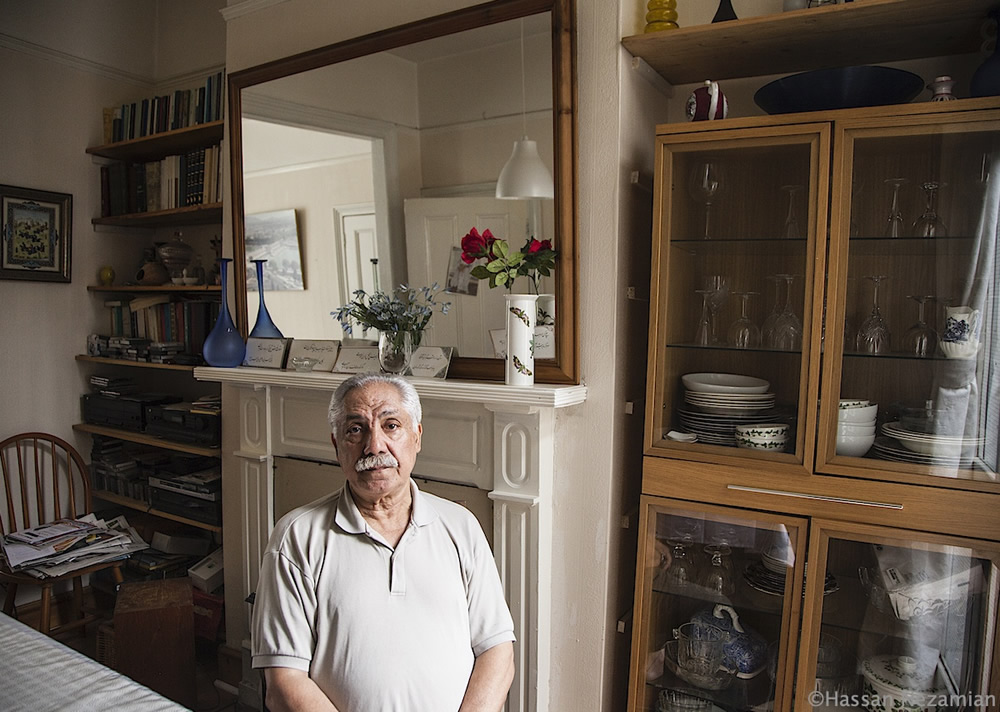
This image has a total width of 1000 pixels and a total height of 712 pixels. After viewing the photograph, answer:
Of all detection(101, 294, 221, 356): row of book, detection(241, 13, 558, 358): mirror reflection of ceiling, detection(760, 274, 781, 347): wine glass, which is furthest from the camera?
detection(101, 294, 221, 356): row of book

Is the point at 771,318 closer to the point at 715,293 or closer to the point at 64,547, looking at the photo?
the point at 715,293

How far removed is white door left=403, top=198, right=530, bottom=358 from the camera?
2154mm

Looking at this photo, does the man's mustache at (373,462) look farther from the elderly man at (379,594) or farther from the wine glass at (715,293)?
the wine glass at (715,293)

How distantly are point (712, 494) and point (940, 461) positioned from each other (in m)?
0.53

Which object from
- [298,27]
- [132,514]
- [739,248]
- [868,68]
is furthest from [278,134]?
[132,514]

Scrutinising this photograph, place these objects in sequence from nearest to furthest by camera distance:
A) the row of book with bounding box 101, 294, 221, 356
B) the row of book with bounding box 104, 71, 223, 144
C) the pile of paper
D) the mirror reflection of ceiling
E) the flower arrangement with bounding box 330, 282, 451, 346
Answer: the mirror reflection of ceiling, the flower arrangement with bounding box 330, 282, 451, 346, the pile of paper, the row of book with bounding box 104, 71, 223, 144, the row of book with bounding box 101, 294, 221, 356

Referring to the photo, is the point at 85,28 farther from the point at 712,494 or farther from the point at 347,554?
the point at 712,494

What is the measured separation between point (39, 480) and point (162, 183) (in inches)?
61.9

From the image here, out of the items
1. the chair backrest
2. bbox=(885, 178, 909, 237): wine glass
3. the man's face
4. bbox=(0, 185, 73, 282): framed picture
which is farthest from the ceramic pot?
bbox=(0, 185, 73, 282): framed picture

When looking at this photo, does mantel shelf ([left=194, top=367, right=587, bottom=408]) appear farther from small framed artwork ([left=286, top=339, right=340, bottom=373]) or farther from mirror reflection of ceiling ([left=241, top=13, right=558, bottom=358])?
mirror reflection of ceiling ([left=241, top=13, right=558, bottom=358])

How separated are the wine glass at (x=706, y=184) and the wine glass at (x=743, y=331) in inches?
8.0

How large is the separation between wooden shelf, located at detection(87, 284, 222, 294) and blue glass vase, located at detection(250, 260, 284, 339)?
47cm

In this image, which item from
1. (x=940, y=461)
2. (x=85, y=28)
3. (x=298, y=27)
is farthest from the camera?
(x=85, y=28)

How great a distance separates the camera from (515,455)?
2.12 metres
